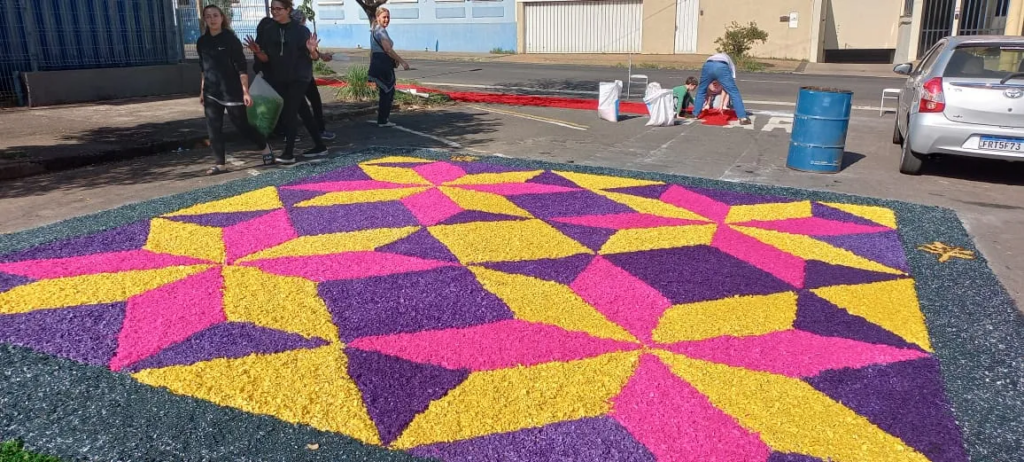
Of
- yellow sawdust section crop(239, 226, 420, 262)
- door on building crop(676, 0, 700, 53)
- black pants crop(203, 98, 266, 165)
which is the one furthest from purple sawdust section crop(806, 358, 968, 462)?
door on building crop(676, 0, 700, 53)

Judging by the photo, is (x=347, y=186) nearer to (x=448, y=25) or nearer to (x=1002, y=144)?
(x=1002, y=144)

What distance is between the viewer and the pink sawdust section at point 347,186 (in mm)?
7223

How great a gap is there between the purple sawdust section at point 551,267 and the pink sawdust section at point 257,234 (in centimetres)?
173

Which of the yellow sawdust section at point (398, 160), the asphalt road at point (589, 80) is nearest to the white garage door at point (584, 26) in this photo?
the asphalt road at point (589, 80)

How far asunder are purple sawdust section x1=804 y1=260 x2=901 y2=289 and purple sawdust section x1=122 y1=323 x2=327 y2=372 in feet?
10.6

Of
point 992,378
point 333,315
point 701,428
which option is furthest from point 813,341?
point 333,315

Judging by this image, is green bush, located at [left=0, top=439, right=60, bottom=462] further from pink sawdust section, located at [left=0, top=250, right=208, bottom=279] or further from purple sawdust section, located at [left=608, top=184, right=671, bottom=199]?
purple sawdust section, located at [left=608, top=184, right=671, bottom=199]

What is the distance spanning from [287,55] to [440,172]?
2085mm

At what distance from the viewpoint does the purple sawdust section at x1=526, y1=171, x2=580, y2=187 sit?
758cm

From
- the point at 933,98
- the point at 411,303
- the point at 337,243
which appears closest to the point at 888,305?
the point at 411,303

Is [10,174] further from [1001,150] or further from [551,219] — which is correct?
[1001,150]

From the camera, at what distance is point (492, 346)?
12.6 ft

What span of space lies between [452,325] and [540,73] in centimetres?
1941

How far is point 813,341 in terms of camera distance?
13.0ft
